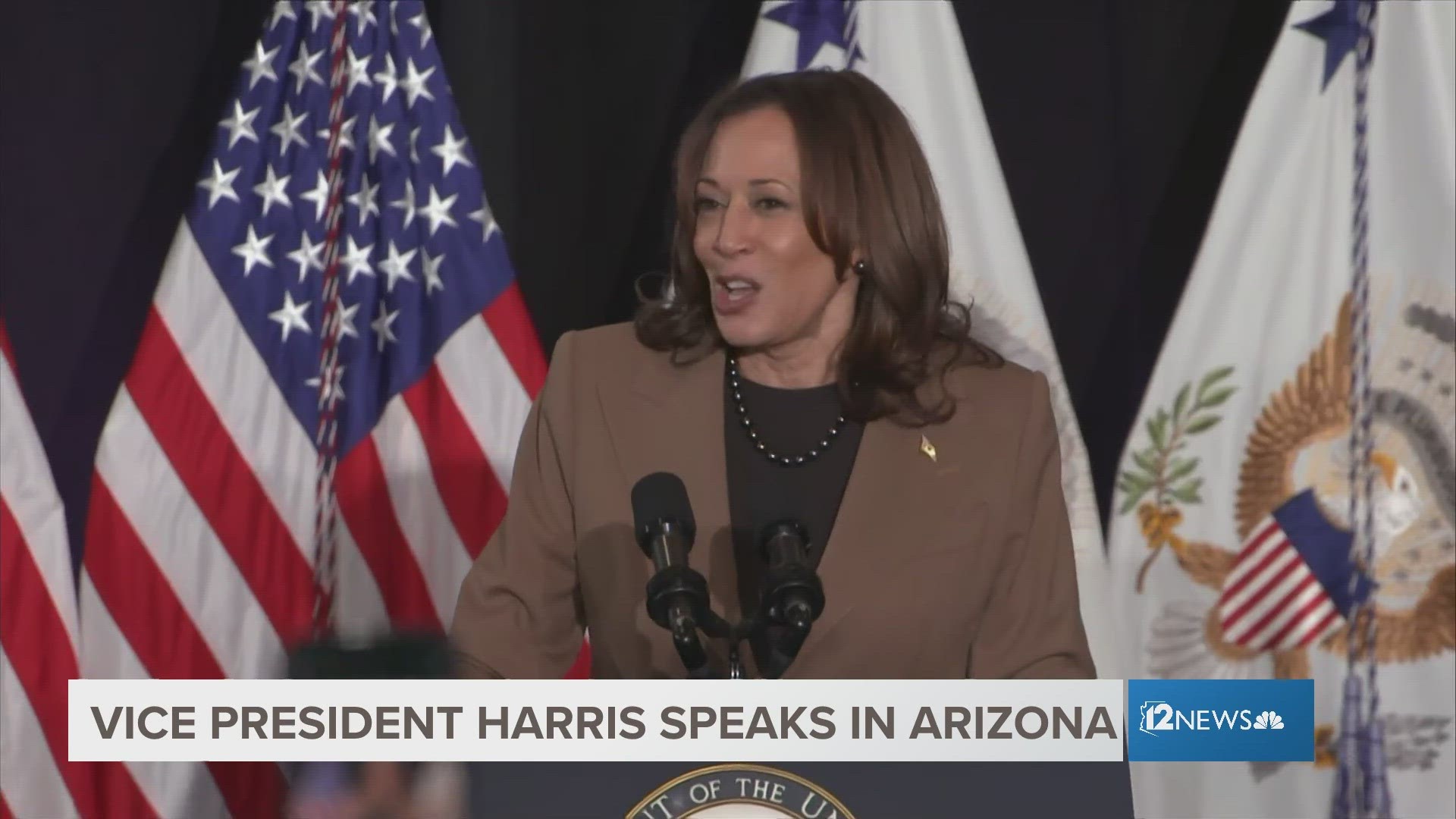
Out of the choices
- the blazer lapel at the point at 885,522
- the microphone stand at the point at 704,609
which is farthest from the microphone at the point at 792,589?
the blazer lapel at the point at 885,522

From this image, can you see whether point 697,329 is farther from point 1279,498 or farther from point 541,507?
point 1279,498

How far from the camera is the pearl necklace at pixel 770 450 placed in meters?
1.88

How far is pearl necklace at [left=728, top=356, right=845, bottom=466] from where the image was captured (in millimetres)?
1885

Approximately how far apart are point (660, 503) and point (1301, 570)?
190 cm

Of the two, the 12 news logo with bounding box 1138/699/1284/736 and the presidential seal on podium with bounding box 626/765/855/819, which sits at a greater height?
the 12 news logo with bounding box 1138/699/1284/736

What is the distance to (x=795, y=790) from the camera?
1149mm

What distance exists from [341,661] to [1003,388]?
0.99 m

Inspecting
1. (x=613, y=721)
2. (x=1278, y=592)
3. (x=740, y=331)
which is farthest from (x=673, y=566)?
(x=1278, y=592)

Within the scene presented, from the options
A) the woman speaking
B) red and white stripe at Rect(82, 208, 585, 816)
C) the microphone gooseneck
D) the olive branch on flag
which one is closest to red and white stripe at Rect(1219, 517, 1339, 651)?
the olive branch on flag

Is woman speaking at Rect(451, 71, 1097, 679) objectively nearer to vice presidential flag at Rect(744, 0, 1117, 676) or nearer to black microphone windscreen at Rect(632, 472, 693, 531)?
black microphone windscreen at Rect(632, 472, 693, 531)

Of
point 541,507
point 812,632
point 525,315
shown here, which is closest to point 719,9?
point 525,315

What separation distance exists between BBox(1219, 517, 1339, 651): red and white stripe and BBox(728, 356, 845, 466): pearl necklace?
1.21 meters

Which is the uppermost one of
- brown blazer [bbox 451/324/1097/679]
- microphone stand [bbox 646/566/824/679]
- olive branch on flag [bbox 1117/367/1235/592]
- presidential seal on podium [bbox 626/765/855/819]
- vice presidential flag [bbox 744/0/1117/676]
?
vice presidential flag [bbox 744/0/1117/676]

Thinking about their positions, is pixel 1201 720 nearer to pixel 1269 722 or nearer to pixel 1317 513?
pixel 1269 722
